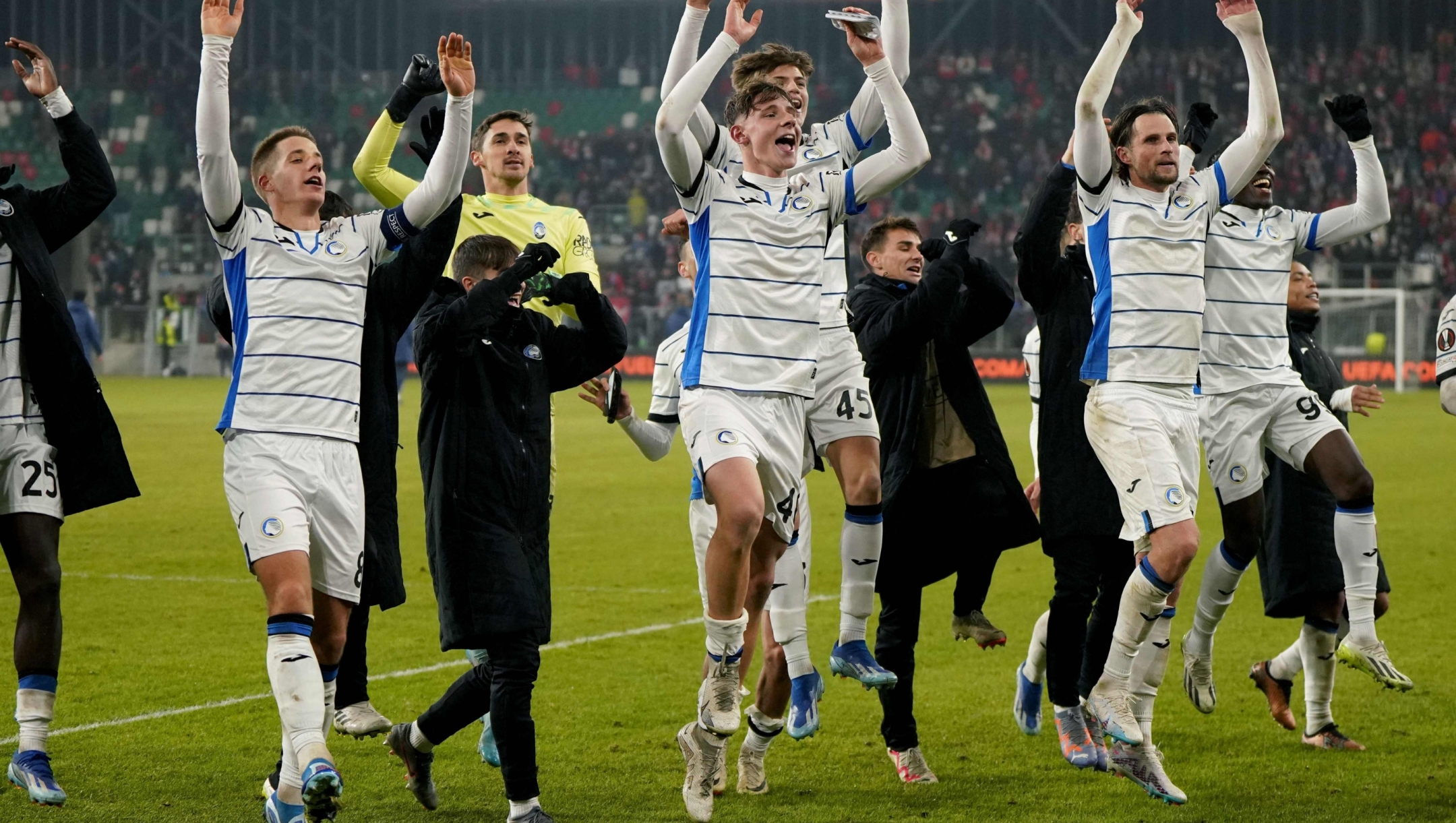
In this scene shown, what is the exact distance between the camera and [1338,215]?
21.8ft

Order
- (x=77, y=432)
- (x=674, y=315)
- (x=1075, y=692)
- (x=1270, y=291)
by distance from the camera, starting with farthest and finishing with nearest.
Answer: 1. (x=674, y=315)
2. (x=1270, y=291)
3. (x=1075, y=692)
4. (x=77, y=432)

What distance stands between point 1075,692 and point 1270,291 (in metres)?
1.86

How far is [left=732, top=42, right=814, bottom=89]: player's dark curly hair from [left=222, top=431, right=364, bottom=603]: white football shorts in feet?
6.64

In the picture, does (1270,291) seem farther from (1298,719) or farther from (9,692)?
(9,692)

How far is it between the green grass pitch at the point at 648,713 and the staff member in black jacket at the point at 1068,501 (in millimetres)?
275

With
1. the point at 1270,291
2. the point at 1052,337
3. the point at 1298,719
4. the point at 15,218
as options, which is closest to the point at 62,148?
the point at 15,218

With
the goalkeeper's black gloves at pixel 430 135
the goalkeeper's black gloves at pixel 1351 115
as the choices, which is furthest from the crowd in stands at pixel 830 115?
the goalkeeper's black gloves at pixel 430 135

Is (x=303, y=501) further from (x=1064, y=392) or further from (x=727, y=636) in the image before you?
(x=1064, y=392)

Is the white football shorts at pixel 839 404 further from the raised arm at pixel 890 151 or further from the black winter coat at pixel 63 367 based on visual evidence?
the black winter coat at pixel 63 367

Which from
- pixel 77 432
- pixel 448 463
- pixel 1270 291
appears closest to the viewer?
pixel 448 463

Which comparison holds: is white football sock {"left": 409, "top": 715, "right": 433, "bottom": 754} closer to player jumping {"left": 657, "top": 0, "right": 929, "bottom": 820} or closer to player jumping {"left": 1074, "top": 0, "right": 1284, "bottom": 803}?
player jumping {"left": 657, "top": 0, "right": 929, "bottom": 820}

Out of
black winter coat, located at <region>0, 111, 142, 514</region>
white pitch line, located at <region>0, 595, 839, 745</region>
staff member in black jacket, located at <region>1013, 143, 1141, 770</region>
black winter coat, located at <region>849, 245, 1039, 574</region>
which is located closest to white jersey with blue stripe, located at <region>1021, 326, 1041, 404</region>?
staff member in black jacket, located at <region>1013, 143, 1141, 770</region>

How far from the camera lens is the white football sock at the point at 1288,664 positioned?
6816 millimetres

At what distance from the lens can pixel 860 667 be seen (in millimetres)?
5727
